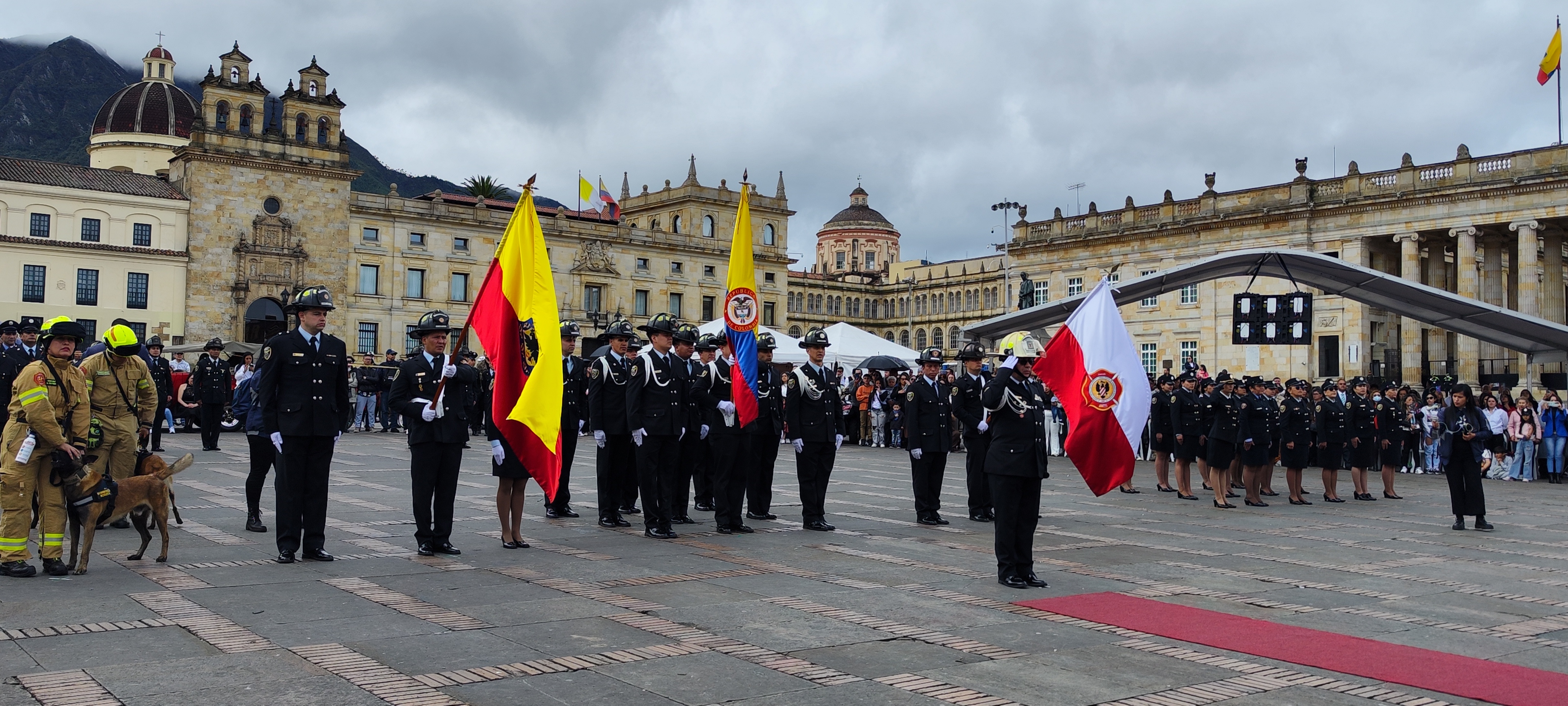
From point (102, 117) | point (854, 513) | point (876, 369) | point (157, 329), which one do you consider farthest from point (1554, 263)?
point (102, 117)

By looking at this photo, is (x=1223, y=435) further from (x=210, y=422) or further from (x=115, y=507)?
(x=210, y=422)

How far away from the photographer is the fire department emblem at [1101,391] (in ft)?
33.3

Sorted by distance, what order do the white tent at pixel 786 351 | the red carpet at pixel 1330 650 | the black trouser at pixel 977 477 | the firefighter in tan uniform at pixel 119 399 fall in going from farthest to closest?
the white tent at pixel 786 351 → the black trouser at pixel 977 477 → the firefighter in tan uniform at pixel 119 399 → the red carpet at pixel 1330 650

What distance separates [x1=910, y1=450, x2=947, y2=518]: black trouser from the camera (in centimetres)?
1320

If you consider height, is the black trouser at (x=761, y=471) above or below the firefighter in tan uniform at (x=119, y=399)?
below

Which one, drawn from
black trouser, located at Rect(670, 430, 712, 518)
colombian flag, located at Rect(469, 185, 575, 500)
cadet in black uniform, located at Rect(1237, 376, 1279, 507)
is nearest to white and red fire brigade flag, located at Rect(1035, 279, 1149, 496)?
black trouser, located at Rect(670, 430, 712, 518)

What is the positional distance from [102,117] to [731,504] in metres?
81.1

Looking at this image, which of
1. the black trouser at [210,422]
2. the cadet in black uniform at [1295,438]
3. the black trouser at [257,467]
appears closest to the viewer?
the black trouser at [257,467]

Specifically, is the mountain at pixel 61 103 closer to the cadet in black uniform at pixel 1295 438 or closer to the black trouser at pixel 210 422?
the black trouser at pixel 210 422

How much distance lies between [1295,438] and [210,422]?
57.5 feet

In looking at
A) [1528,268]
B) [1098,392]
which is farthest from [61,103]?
[1098,392]

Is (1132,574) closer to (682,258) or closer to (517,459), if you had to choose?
(517,459)

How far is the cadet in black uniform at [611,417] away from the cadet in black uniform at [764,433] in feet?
4.41

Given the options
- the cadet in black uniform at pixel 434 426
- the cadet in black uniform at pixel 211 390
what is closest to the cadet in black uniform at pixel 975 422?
the cadet in black uniform at pixel 434 426
